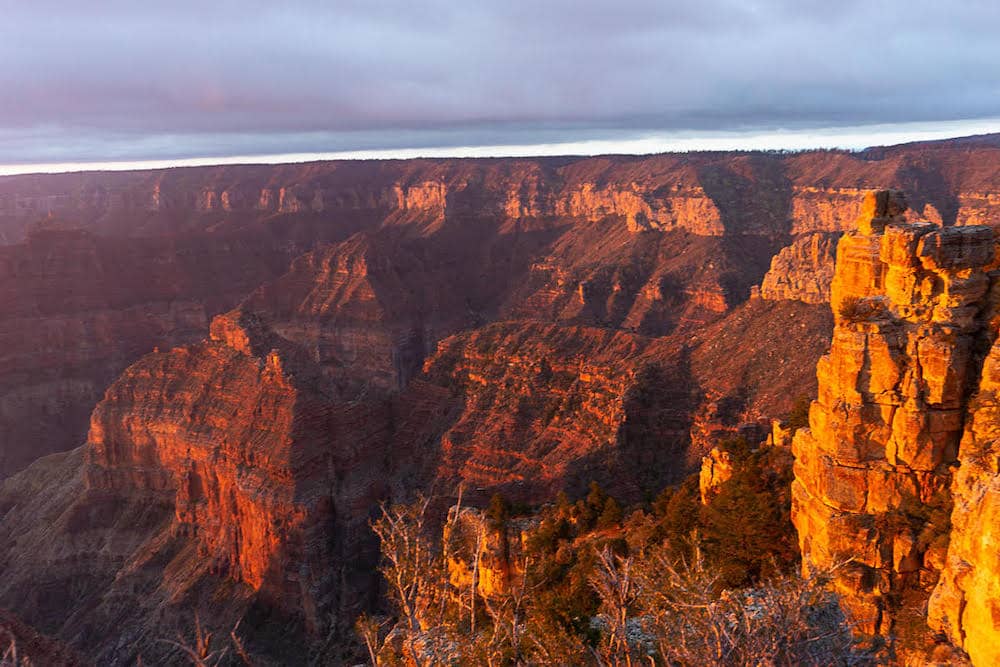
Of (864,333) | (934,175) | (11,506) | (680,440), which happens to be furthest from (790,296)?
(934,175)

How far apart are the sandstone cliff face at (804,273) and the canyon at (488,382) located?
25 centimetres

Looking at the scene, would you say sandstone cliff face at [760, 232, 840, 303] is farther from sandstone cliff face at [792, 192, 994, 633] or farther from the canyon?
sandstone cliff face at [792, 192, 994, 633]

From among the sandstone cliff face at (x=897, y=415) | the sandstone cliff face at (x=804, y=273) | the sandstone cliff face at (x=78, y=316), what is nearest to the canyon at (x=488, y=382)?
the sandstone cliff face at (x=897, y=415)

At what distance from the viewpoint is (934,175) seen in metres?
136

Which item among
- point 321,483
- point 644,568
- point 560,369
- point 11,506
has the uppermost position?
point 644,568

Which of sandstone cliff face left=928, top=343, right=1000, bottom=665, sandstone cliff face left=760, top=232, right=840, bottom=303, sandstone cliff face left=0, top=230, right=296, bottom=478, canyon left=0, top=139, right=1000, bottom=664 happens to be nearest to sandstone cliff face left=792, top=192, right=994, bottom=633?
canyon left=0, top=139, right=1000, bottom=664

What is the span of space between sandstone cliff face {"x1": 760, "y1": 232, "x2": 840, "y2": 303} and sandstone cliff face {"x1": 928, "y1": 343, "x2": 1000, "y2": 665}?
156 feet

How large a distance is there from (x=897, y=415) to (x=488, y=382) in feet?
136

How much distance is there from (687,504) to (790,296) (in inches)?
1645

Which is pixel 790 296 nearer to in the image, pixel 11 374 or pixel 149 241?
pixel 11 374

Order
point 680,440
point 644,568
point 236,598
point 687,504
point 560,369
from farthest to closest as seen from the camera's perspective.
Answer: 1. point 560,369
2. point 680,440
3. point 236,598
4. point 687,504
5. point 644,568

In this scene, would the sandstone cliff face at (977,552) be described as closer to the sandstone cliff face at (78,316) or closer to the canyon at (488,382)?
the canyon at (488,382)

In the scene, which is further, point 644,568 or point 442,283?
point 442,283

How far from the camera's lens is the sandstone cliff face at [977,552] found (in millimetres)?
13422
